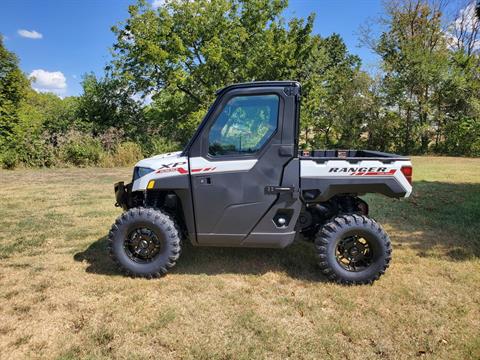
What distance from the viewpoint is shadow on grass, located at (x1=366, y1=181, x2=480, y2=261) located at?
4.84 m

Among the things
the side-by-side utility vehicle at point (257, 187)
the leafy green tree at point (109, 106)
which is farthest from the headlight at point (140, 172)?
the leafy green tree at point (109, 106)

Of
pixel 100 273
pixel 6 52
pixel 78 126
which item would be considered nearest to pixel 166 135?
pixel 78 126

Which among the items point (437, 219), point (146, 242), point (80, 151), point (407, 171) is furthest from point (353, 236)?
point (80, 151)

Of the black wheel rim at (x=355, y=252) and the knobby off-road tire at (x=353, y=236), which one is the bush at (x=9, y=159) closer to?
the knobby off-road tire at (x=353, y=236)

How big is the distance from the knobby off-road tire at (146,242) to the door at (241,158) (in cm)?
37

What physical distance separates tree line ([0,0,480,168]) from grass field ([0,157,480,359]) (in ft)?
32.7

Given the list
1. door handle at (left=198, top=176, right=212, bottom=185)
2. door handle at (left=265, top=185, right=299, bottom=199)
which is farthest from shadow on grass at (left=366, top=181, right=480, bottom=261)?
door handle at (left=198, top=176, right=212, bottom=185)

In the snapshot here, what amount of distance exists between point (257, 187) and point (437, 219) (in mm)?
3965

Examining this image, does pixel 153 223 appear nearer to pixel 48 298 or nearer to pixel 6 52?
pixel 48 298

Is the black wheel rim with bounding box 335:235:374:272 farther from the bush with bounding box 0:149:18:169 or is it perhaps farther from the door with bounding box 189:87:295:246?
the bush with bounding box 0:149:18:169

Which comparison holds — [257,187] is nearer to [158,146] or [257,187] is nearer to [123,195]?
[123,195]

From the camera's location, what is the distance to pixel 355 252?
388 cm

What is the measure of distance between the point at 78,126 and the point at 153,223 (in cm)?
1248

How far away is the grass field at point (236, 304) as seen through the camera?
2.79 m
